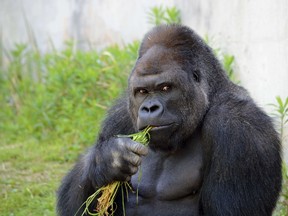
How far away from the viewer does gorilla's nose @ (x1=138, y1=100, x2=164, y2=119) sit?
4.25m

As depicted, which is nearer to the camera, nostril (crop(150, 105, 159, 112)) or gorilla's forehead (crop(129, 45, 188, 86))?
nostril (crop(150, 105, 159, 112))

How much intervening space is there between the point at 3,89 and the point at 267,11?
4969mm

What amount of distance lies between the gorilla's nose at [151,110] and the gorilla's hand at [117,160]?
187mm

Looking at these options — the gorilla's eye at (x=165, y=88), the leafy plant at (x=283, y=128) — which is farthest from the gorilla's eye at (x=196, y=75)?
the leafy plant at (x=283, y=128)

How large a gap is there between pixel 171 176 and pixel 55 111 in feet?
12.8

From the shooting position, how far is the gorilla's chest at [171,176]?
4543 millimetres

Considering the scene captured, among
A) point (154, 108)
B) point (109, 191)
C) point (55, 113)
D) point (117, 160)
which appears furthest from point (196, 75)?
point (55, 113)

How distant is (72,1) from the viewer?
9.34 metres

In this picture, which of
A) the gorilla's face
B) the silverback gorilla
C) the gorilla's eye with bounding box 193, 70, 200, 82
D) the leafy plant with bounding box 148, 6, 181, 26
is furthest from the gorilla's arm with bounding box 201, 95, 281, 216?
the leafy plant with bounding box 148, 6, 181, 26

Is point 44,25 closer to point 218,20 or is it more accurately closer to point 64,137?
point 64,137

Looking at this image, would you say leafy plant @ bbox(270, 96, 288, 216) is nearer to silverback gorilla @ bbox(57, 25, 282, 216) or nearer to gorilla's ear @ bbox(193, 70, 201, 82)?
silverback gorilla @ bbox(57, 25, 282, 216)

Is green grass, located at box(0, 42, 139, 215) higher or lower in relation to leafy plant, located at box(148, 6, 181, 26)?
lower

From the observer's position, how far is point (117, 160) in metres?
4.19

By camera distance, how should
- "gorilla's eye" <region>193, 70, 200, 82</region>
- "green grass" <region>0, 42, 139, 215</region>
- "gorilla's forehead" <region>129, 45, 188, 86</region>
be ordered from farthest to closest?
"green grass" <region>0, 42, 139, 215</region>
"gorilla's eye" <region>193, 70, 200, 82</region>
"gorilla's forehead" <region>129, 45, 188, 86</region>
